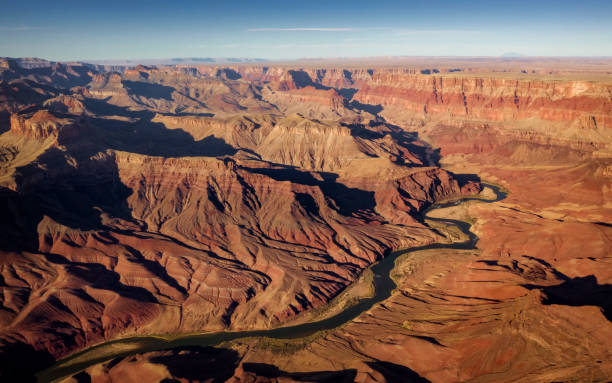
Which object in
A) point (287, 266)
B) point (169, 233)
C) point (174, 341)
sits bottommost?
point (174, 341)

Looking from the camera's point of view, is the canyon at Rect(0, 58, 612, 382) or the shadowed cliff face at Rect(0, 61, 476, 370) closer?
the canyon at Rect(0, 58, 612, 382)

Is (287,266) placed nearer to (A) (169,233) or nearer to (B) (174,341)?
(B) (174,341)

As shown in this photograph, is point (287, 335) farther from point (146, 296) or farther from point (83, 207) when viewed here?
point (83, 207)

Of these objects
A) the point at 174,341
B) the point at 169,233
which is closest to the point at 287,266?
the point at 174,341

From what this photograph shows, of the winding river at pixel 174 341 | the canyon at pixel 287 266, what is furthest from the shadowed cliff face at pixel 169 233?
the winding river at pixel 174 341

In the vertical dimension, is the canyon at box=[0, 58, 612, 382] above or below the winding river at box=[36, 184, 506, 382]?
above

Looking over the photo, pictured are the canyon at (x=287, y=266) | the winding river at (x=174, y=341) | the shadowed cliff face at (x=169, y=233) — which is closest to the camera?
the canyon at (x=287, y=266)

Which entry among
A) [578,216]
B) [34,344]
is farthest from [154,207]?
[578,216]

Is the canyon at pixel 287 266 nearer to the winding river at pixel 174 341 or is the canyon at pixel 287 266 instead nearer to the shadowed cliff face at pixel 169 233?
the shadowed cliff face at pixel 169 233

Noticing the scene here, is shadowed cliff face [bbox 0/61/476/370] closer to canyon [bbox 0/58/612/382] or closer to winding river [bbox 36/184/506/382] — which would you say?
canyon [bbox 0/58/612/382]

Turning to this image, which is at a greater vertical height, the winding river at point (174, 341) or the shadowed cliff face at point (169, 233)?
the shadowed cliff face at point (169, 233)

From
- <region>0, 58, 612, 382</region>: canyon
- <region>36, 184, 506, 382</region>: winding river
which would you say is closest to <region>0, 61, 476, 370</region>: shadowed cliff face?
<region>0, 58, 612, 382</region>: canyon
